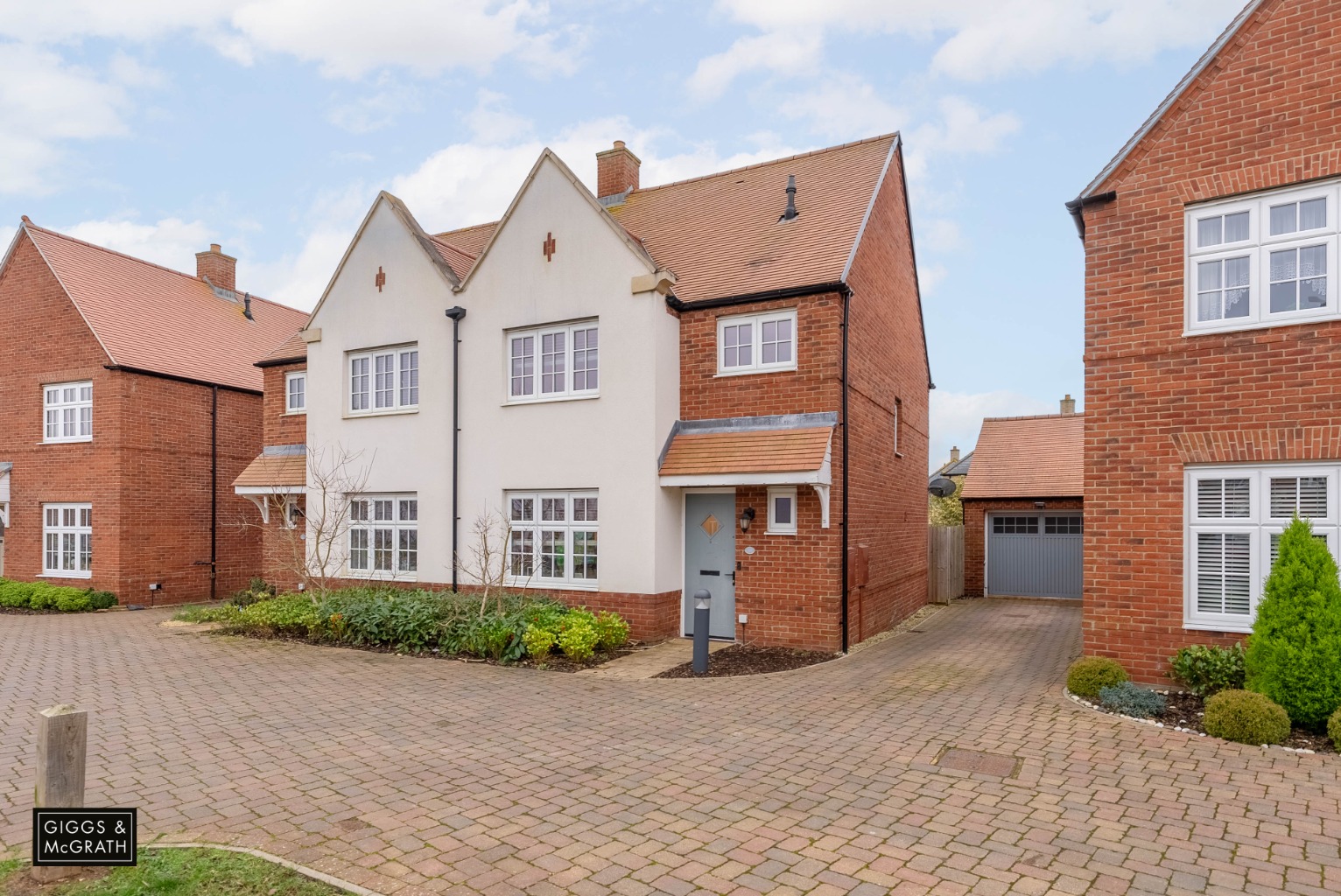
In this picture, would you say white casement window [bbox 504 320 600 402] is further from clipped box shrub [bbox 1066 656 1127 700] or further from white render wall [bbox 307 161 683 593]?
clipped box shrub [bbox 1066 656 1127 700]

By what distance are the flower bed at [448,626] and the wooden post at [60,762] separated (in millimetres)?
6558

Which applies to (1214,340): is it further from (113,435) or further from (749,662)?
(113,435)

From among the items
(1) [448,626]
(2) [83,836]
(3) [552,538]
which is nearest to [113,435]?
(1) [448,626]

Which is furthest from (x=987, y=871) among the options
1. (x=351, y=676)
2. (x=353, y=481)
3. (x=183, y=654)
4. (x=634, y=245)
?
(x=353, y=481)

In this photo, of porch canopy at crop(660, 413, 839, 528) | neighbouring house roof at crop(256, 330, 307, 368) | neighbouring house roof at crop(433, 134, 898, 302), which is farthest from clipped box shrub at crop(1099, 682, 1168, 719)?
neighbouring house roof at crop(256, 330, 307, 368)

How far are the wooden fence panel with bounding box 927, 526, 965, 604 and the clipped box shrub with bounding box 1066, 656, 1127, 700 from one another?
11.0 meters

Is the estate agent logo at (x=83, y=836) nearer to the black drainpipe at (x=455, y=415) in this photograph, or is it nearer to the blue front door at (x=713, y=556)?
the blue front door at (x=713, y=556)

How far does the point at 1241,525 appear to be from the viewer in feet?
29.4

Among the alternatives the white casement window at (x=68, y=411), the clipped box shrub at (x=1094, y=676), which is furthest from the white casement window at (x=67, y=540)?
the clipped box shrub at (x=1094, y=676)

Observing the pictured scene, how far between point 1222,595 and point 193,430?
21.2 meters

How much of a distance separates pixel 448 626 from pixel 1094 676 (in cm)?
875

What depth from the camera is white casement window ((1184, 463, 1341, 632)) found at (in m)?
8.60

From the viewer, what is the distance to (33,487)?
19969 millimetres

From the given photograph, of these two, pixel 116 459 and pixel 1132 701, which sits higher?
pixel 116 459
